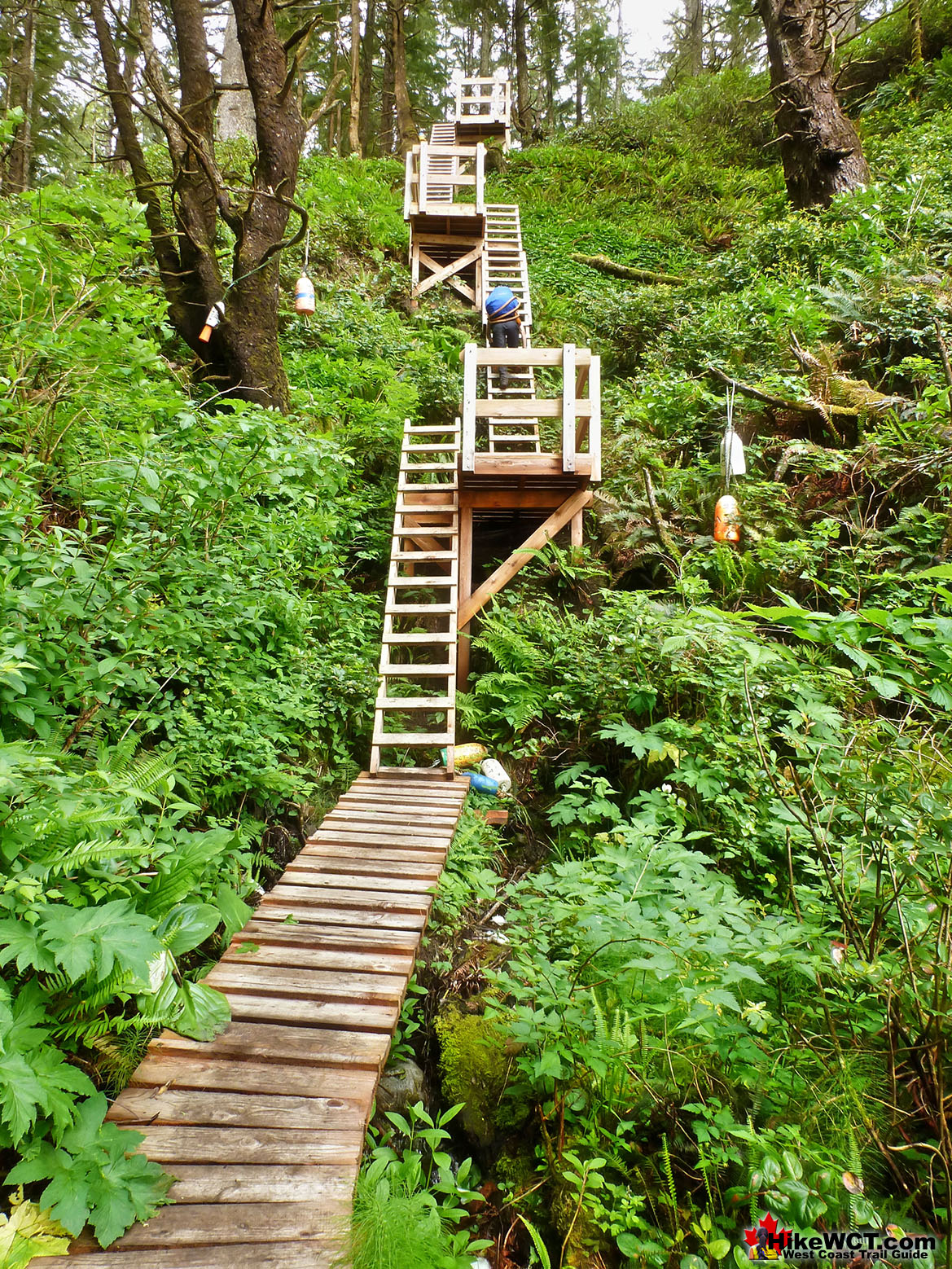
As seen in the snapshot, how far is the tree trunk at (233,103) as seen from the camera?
16891 mm

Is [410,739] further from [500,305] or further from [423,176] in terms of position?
[423,176]

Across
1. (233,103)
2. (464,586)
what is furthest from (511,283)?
(233,103)

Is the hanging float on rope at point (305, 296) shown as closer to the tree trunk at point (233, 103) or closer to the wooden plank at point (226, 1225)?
the wooden plank at point (226, 1225)

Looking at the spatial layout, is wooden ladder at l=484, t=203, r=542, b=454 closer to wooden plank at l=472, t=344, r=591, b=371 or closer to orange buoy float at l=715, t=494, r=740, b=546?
wooden plank at l=472, t=344, r=591, b=371

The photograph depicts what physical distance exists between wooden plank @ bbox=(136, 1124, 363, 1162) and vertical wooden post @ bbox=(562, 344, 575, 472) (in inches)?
206

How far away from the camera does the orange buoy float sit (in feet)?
16.9

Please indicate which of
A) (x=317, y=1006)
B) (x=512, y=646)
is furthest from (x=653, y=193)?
(x=317, y=1006)

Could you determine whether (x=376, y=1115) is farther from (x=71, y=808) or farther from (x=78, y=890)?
(x=71, y=808)

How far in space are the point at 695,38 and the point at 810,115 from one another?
83.2 ft

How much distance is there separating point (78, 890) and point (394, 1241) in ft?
4.64

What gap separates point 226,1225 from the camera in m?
1.75

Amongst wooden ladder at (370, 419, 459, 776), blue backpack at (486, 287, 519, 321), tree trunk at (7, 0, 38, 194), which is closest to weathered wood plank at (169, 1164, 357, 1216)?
wooden ladder at (370, 419, 459, 776)

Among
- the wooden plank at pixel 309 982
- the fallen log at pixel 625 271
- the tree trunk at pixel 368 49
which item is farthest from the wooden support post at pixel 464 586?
the tree trunk at pixel 368 49

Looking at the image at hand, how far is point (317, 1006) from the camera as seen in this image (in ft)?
8.27
